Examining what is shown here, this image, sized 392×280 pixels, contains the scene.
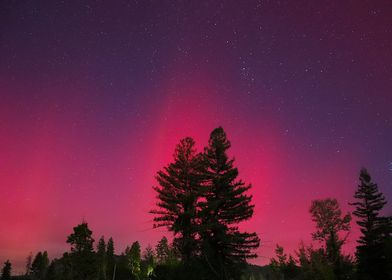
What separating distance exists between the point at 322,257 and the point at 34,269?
13357 cm

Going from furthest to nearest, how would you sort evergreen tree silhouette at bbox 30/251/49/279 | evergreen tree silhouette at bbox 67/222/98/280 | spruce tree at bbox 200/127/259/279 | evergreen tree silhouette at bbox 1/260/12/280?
evergreen tree silhouette at bbox 30/251/49/279
evergreen tree silhouette at bbox 1/260/12/280
evergreen tree silhouette at bbox 67/222/98/280
spruce tree at bbox 200/127/259/279

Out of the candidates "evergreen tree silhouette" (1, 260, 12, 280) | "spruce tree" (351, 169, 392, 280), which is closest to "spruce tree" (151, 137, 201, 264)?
"spruce tree" (351, 169, 392, 280)

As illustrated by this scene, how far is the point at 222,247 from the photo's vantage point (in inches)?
1286

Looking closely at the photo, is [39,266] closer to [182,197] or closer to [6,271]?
[6,271]

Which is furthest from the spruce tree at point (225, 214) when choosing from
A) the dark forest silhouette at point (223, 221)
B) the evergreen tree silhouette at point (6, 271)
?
the evergreen tree silhouette at point (6, 271)

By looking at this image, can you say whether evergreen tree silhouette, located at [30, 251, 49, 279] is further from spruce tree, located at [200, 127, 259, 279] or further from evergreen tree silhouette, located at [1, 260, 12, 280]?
spruce tree, located at [200, 127, 259, 279]

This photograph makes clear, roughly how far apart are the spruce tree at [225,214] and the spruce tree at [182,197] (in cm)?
123

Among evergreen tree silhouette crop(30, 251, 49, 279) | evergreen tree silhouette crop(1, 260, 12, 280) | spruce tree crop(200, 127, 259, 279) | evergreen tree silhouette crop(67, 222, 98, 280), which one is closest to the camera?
spruce tree crop(200, 127, 259, 279)

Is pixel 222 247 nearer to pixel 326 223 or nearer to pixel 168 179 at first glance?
pixel 168 179

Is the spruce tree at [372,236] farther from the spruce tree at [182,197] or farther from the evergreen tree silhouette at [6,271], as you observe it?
the evergreen tree silhouette at [6,271]

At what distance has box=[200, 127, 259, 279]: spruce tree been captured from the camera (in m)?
32.2

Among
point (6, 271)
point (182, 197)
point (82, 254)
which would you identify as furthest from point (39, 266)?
point (182, 197)

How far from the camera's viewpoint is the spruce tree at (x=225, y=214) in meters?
32.2

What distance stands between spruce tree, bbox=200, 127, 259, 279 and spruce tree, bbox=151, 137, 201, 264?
1234 mm
